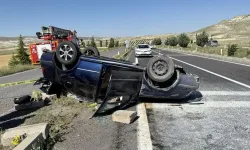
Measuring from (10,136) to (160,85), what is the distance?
12.4 feet

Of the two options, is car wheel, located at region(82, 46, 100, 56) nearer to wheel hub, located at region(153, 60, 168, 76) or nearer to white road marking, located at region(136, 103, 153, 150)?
wheel hub, located at region(153, 60, 168, 76)

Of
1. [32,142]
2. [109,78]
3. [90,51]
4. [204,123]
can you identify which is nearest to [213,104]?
[204,123]

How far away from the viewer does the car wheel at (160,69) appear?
266 inches

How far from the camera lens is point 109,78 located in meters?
6.37

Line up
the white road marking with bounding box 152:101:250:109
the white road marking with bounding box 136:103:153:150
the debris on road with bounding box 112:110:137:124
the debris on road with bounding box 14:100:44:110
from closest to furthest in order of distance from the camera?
the white road marking with bounding box 136:103:153:150
the debris on road with bounding box 112:110:137:124
the white road marking with bounding box 152:101:250:109
the debris on road with bounding box 14:100:44:110

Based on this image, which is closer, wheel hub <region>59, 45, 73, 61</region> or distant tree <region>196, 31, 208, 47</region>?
wheel hub <region>59, 45, 73, 61</region>

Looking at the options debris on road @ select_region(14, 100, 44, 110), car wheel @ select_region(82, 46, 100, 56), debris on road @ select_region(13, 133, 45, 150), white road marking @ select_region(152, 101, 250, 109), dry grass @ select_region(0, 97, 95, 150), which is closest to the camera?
debris on road @ select_region(13, 133, 45, 150)

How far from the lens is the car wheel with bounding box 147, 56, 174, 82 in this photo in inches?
266

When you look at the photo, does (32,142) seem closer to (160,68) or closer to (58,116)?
(58,116)

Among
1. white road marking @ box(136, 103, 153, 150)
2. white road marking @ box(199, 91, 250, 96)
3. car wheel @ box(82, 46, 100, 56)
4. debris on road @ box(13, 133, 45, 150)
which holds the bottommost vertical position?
white road marking @ box(199, 91, 250, 96)

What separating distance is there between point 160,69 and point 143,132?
240cm

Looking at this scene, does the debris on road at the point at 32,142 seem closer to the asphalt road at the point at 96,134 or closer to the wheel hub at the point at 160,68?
the asphalt road at the point at 96,134

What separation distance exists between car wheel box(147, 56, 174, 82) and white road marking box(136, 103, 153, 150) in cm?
87

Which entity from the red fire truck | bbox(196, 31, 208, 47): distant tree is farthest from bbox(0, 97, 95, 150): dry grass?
bbox(196, 31, 208, 47): distant tree
